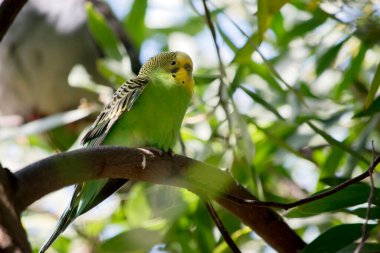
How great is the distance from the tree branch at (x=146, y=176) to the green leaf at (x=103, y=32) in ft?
3.20

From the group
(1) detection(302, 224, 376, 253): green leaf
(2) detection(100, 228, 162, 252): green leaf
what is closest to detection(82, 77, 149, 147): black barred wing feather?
(2) detection(100, 228, 162, 252): green leaf

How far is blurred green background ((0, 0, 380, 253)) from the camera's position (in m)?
1.77

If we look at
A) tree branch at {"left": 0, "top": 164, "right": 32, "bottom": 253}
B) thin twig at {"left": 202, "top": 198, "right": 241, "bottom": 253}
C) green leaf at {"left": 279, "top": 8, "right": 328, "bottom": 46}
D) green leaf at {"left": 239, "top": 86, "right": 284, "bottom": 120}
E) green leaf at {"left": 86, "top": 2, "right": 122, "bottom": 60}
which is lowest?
tree branch at {"left": 0, "top": 164, "right": 32, "bottom": 253}

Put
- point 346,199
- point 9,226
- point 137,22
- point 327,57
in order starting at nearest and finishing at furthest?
1. point 9,226
2. point 346,199
3. point 327,57
4. point 137,22

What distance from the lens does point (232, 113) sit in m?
1.86

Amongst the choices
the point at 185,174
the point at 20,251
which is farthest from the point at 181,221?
the point at 20,251

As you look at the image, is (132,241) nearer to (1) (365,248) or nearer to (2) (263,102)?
(2) (263,102)

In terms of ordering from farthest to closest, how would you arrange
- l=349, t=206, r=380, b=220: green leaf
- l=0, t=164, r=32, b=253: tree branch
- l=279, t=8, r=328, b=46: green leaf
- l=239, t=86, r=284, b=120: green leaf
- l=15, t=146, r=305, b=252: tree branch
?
l=279, t=8, r=328, b=46: green leaf → l=239, t=86, r=284, b=120: green leaf → l=349, t=206, r=380, b=220: green leaf → l=15, t=146, r=305, b=252: tree branch → l=0, t=164, r=32, b=253: tree branch

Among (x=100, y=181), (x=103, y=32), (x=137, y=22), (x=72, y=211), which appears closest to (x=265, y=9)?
(x=100, y=181)

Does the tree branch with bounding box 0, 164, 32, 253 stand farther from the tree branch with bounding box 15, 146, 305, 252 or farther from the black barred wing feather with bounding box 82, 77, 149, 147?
the black barred wing feather with bounding box 82, 77, 149, 147

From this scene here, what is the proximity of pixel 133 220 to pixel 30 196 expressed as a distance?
1.04 meters

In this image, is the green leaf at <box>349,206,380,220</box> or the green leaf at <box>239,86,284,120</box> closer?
the green leaf at <box>349,206,380,220</box>

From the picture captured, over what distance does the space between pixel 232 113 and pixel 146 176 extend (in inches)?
22.1

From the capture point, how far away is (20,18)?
9.30 ft
